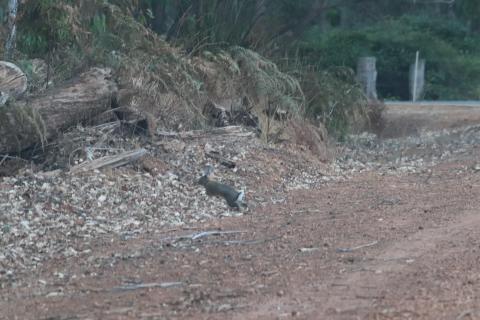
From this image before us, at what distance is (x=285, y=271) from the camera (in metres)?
8.73

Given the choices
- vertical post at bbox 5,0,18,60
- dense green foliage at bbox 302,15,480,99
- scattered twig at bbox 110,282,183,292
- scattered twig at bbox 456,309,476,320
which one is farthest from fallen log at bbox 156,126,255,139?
dense green foliage at bbox 302,15,480,99

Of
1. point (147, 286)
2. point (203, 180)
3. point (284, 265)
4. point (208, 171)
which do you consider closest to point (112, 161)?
point (203, 180)

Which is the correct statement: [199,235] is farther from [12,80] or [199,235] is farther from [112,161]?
[12,80]

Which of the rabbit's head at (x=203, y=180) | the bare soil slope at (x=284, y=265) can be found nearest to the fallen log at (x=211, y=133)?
the rabbit's head at (x=203, y=180)

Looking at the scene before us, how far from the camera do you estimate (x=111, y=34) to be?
15.6 m

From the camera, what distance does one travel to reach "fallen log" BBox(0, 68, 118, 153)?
40.7 feet

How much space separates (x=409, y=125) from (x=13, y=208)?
16.7m

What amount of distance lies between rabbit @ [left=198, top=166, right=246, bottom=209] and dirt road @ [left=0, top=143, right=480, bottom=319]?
31cm

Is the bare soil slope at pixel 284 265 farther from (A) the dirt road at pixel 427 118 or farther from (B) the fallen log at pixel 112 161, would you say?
(A) the dirt road at pixel 427 118

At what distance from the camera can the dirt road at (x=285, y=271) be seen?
24.9 feet

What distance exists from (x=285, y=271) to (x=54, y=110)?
529cm

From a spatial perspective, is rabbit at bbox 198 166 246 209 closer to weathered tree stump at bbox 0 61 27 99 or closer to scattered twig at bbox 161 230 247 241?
scattered twig at bbox 161 230 247 241

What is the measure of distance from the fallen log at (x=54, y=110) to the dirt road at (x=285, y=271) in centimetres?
231

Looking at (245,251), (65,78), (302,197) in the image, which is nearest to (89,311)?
(245,251)
